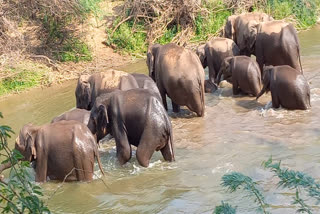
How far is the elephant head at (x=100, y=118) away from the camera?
8.14 meters

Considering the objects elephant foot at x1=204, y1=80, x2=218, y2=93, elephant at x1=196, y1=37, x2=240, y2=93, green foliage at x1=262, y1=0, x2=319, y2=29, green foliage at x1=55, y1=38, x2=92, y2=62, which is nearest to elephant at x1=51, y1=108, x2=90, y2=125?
elephant foot at x1=204, y1=80, x2=218, y2=93

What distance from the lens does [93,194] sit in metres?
7.60

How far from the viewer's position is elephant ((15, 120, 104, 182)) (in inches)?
299

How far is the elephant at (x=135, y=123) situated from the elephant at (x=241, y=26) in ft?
16.6

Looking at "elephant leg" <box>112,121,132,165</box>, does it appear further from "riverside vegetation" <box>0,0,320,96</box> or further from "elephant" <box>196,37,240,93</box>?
"riverside vegetation" <box>0,0,320,96</box>

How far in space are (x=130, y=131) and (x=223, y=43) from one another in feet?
16.8

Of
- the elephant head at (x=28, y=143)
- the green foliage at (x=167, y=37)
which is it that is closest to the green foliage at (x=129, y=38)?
the green foliage at (x=167, y=37)

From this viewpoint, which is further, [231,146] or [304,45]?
[304,45]

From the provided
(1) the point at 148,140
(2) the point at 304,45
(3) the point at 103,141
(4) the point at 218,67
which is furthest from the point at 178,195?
(2) the point at 304,45

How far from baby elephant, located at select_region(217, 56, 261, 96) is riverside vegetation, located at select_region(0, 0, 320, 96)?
5.19m

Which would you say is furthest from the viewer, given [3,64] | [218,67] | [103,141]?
[3,64]

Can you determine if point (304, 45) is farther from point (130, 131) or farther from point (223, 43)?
point (130, 131)

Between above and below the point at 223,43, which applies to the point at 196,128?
below

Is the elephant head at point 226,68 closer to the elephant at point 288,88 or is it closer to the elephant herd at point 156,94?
the elephant herd at point 156,94
